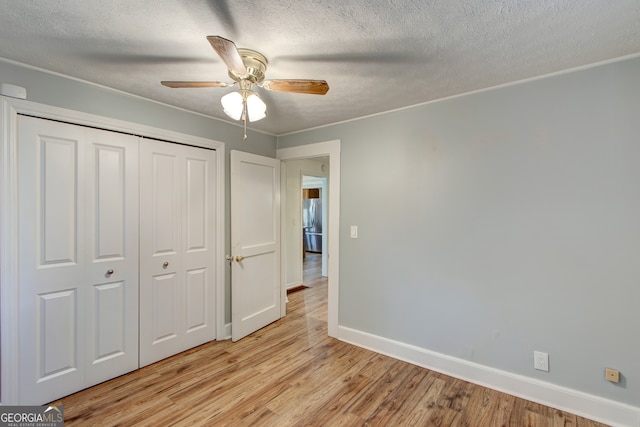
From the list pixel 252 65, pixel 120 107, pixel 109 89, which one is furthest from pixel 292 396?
pixel 109 89

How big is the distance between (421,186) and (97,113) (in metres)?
2.72

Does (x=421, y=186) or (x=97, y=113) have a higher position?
(x=97, y=113)

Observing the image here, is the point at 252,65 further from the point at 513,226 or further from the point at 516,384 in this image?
the point at 516,384

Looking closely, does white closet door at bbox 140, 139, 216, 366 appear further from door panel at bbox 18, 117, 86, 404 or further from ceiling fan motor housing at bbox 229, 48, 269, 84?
ceiling fan motor housing at bbox 229, 48, 269, 84

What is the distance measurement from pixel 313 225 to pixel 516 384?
7.25 metres

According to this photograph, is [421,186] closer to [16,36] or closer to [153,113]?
[153,113]

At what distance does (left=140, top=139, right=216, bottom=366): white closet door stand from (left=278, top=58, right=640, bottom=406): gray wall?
61.6 inches

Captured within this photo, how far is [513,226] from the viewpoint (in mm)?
2109

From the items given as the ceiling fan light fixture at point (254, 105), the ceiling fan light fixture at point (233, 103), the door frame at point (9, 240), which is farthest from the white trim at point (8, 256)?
the ceiling fan light fixture at point (254, 105)

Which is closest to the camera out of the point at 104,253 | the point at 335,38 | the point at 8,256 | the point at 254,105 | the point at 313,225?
the point at 335,38

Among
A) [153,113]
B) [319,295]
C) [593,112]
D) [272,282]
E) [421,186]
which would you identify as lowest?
[319,295]

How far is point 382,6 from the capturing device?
4.29ft

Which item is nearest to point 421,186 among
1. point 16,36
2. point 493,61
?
point 493,61

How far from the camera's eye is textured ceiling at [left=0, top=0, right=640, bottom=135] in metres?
1.32
